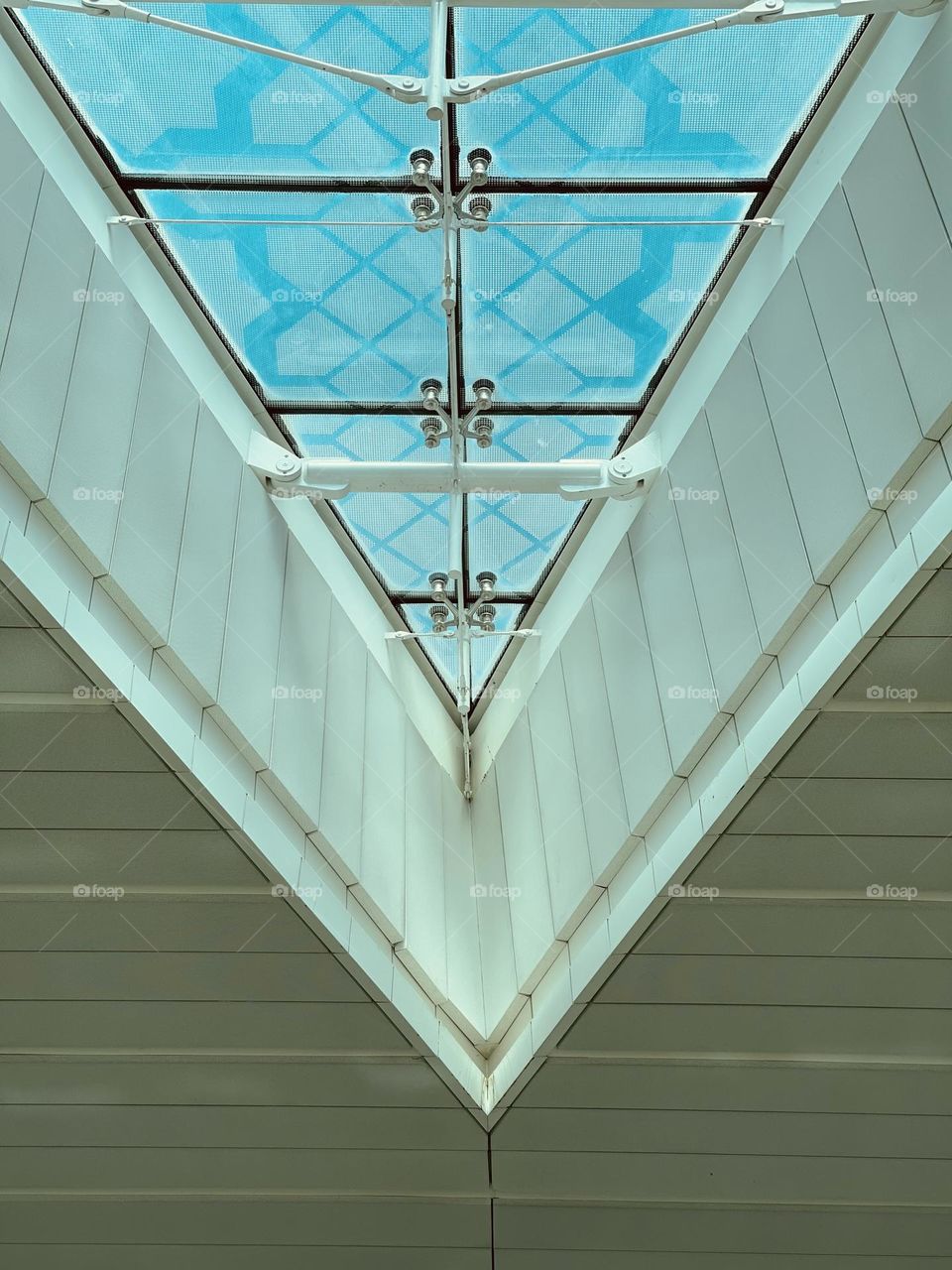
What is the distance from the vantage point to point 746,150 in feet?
32.2

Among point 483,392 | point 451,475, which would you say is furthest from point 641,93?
point 451,475

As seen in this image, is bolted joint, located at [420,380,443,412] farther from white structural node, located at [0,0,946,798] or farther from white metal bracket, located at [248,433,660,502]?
white metal bracket, located at [248,433,660,502]

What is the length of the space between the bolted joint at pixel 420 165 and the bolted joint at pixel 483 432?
2.35 meters

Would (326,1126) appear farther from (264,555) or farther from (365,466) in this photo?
(365,466)

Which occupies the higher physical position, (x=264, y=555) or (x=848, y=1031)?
(x=264, y=555)

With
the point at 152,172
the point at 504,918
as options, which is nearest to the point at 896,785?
the point at 504,918

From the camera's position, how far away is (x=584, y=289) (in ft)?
35.1

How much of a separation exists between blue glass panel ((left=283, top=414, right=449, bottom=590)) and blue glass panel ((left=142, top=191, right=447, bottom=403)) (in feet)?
0.98

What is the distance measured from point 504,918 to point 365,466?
458 cm

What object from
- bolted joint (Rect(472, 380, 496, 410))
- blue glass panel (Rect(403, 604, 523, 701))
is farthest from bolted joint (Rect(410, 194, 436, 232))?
blue glass panel (Rect(403, 604, 523, 701))

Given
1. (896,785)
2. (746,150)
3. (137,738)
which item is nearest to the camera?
(137,738)

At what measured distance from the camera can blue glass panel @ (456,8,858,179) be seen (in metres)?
9.15

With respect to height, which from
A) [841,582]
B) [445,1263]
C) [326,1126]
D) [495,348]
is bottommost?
[445,1263]

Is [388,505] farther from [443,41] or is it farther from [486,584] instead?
[443,41]
